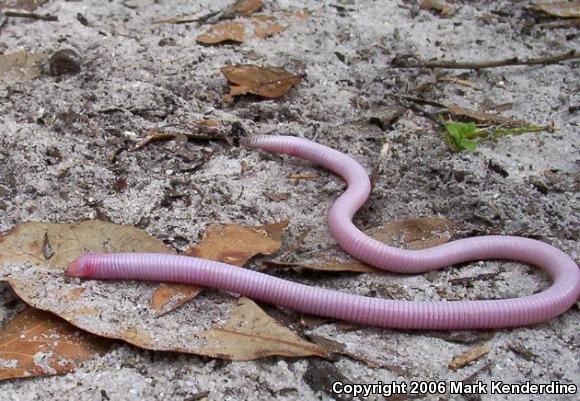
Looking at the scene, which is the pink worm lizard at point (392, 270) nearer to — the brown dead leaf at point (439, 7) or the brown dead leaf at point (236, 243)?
the brown dead leaf at point (236, 243)

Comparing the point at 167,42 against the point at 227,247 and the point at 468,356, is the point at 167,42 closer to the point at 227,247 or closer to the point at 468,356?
the point at 227,247

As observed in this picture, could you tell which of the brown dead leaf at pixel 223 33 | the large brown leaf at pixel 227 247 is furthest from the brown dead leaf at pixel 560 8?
the large brown leaf at pixel 227 247

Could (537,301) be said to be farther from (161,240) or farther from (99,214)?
(99,214)

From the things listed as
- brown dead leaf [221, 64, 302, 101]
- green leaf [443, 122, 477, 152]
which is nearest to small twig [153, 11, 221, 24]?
brown dead leaf [221, 64, 302, 101]

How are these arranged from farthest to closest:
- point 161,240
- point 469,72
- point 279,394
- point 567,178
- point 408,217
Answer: point 469,72 → point 567,178 → point 408,217 → point 161,240 → point 279,394

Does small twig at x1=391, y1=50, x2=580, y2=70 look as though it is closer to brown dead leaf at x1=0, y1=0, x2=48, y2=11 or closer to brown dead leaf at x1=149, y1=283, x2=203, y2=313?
brown dead leaf at x1=149, y1=283, x2=203, y2=313

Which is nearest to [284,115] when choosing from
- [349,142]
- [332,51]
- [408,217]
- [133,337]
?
[349,142]
